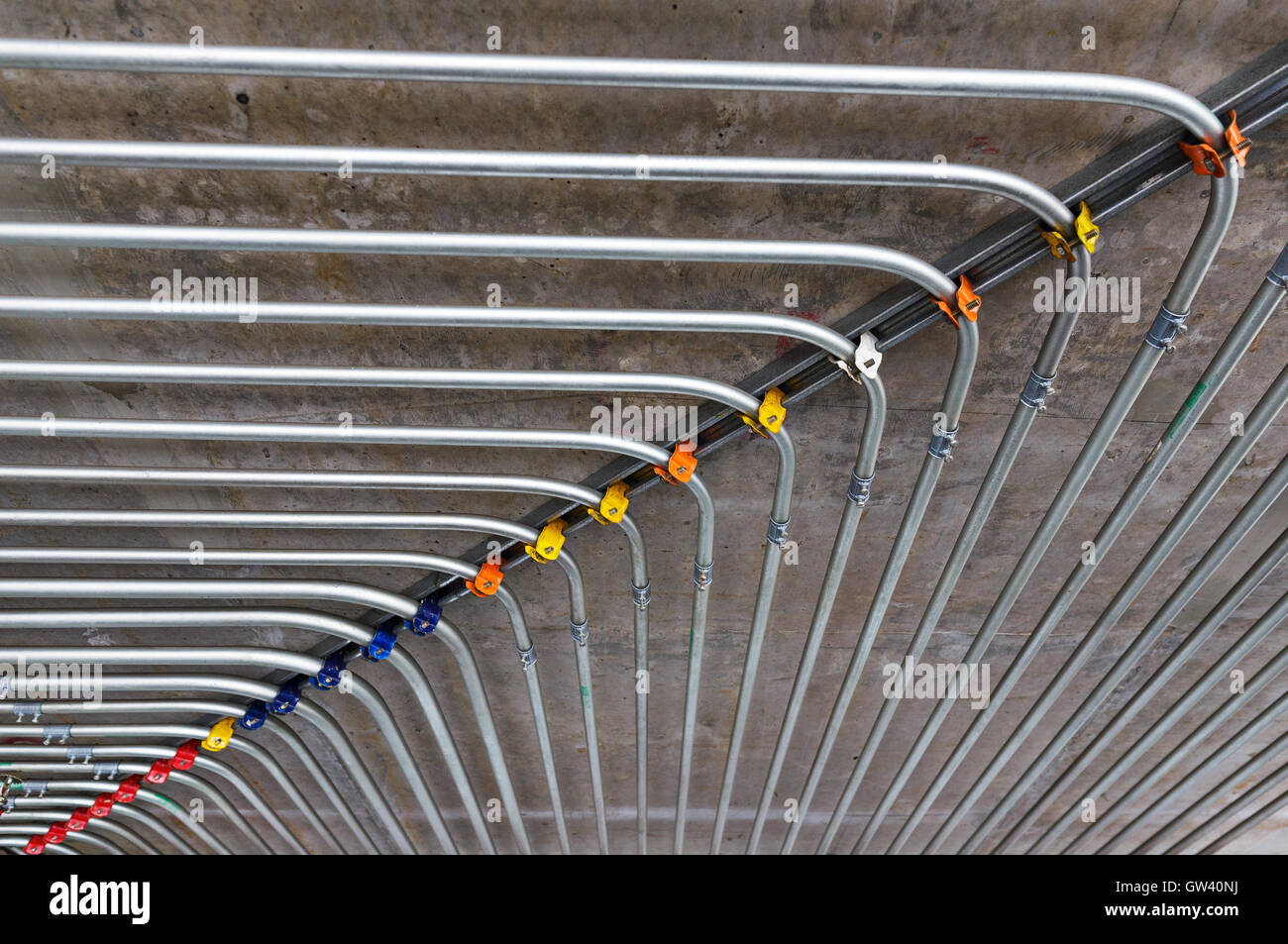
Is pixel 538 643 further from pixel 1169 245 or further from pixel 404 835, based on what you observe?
pixel 1169 245

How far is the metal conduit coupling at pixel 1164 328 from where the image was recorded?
3.43 metres

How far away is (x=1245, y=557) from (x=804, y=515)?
336cm

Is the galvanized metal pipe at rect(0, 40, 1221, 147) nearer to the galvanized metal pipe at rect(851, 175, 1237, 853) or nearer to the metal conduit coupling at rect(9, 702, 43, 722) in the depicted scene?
the galvanized metal pipe at rect(851, 175, 1237, 853)

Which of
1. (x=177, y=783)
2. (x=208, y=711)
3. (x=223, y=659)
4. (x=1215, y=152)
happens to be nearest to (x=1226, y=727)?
(x=1215, y=152)

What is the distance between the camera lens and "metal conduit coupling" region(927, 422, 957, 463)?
152 inches

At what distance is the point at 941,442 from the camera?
3.91 m

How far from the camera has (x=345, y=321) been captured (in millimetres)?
3311

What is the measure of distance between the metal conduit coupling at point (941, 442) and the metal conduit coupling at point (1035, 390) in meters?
0.38

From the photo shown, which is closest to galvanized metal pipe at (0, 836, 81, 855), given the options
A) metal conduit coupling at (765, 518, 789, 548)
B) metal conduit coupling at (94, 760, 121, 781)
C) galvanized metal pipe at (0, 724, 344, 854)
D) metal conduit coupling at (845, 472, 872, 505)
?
metal conduit coupling at (94, 760, 121, 781)

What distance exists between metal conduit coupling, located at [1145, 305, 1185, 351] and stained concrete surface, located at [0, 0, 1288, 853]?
410mm

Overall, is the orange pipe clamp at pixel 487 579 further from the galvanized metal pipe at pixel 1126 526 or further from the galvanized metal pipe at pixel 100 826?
the galvanized metal pipe at pixel 100 826

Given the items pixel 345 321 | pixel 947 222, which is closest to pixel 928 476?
pixel 947 222

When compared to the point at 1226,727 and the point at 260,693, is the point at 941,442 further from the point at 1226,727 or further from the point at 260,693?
the point at 1226,727

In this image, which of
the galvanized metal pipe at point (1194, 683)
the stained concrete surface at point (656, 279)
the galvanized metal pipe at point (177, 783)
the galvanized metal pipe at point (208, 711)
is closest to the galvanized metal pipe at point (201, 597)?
the stained concrete surface at point (656, 279)
